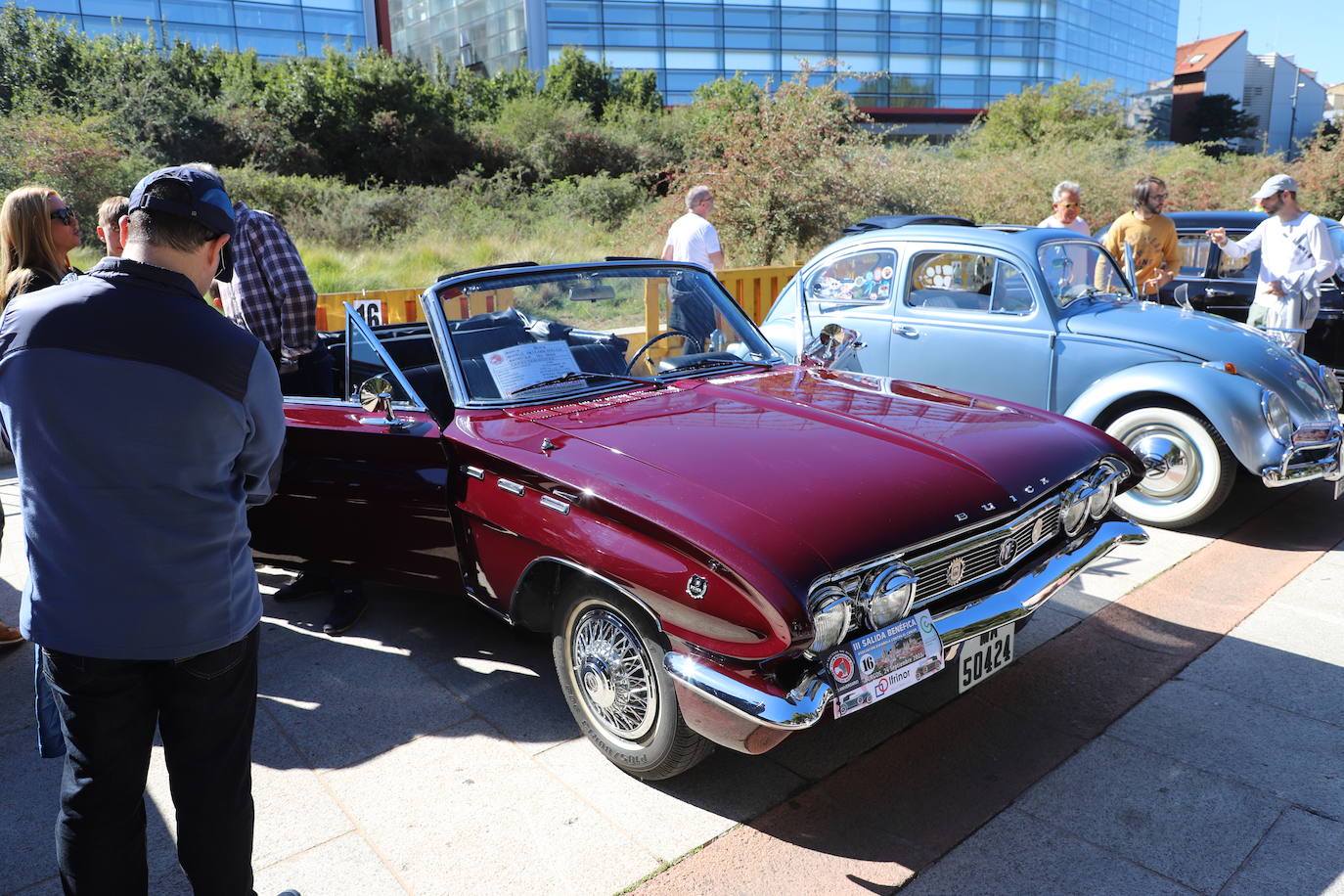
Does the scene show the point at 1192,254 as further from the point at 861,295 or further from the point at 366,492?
the point at 366,492

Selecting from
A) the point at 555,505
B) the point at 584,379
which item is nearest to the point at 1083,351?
the point at 584,379

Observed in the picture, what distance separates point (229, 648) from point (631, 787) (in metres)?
1.55

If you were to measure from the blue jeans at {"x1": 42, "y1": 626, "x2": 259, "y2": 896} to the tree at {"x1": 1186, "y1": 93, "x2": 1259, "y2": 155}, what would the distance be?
75.6 m

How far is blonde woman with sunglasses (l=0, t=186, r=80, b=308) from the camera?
406 centimetres

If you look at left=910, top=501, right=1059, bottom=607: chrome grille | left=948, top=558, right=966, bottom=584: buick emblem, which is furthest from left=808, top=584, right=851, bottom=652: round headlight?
left=948, top=558, right=966, bottom=584: buick emblem

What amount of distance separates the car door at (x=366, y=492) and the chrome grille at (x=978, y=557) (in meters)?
1.85

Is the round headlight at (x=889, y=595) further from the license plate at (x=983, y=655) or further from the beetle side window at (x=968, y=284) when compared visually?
the beetle side window at (x=968, y=284)

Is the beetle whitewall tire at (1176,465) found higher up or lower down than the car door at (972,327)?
lower down

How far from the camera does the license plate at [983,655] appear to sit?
3.07 m

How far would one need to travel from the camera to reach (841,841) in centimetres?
294

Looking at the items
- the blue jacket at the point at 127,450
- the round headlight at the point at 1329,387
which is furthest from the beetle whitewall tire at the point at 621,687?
the round headlight at the point at 1329,387

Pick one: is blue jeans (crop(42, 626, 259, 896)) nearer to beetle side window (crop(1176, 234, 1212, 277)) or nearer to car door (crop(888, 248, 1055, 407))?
car door (crop(888, 248, 1055, 407))

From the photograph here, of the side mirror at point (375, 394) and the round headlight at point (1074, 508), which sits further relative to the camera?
the side mirror at point (375, 394)

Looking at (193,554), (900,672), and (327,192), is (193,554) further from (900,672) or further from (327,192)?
(327,192)
